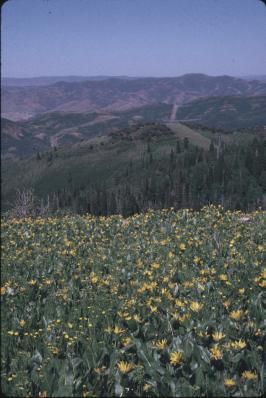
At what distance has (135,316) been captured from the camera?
4.60m

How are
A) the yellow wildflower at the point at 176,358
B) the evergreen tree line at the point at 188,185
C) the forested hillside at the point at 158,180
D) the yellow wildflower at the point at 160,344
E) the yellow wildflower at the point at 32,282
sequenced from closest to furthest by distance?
the yellow wildflower at the point at 176,358
the yellow wildflower at the point at 160,344
the yellow wildflower at the point at 32,282
the evergreen tree line at the point at 188,185
the forested hillside at the point at 158,180

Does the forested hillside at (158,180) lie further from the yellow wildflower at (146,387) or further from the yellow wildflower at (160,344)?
the yellow wildflower at (146,387)

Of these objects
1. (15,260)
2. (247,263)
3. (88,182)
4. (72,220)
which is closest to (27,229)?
(72,220)

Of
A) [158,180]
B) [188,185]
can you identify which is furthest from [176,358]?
[158,180]

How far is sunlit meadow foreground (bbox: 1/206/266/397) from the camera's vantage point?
3475mm

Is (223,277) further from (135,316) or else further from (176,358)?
(176,358)

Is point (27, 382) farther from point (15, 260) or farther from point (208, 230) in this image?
point (208, 230)

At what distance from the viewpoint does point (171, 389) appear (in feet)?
11.0

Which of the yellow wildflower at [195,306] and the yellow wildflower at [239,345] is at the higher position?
the yellow wildflower at [239,345]

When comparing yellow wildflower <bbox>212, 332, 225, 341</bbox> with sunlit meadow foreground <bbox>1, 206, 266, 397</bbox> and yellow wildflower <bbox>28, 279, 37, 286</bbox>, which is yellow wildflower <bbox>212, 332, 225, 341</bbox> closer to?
sunlit meadow foreground <bbox>1, 206, 266, 397</bbox>

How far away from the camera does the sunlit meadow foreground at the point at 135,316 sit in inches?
137

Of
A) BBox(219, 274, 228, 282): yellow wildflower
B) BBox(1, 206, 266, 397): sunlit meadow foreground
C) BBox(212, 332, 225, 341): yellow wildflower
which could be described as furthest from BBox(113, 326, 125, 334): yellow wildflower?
BBox(219, 274, 228, 282): yellow wildflower

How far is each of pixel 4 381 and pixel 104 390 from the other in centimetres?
74

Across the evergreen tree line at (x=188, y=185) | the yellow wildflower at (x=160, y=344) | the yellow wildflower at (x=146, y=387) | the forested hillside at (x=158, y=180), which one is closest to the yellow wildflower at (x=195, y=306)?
the yellow wildflower at (x=160, y=344)
